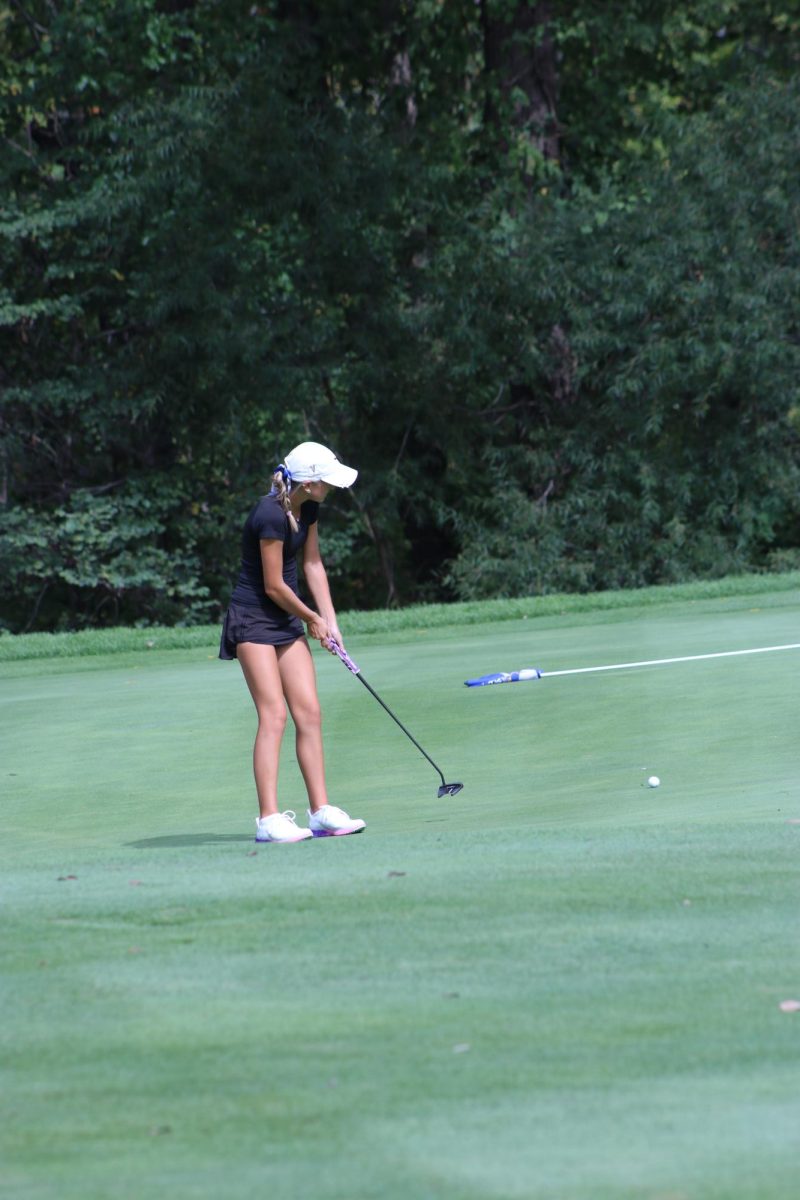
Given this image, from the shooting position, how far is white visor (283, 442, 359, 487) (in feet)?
23.6

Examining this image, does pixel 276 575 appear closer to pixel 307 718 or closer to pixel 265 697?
pixel 265 697

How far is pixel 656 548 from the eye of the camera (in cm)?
2625

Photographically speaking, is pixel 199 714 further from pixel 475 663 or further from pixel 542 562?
pixel 542 562

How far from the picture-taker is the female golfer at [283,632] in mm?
7191

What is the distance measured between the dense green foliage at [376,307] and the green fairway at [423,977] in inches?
686

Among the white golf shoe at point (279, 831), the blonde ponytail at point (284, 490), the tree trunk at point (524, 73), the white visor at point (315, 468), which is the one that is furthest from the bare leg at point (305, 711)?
the tree trunk at point (524, 73)

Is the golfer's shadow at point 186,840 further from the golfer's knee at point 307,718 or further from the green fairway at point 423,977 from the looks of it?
the golfer's knee at point 307,718

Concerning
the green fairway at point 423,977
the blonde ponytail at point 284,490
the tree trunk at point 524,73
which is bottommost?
the green fairway at point 423,977

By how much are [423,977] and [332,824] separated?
262 cm

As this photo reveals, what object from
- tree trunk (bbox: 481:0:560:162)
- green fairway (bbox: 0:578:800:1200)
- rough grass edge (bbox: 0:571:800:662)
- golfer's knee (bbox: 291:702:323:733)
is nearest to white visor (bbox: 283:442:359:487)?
golfer's knee (bbox: 291:702:323:733)

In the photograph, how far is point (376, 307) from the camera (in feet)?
87.7

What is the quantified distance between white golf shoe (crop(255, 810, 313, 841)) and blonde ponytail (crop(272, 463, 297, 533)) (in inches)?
47.4

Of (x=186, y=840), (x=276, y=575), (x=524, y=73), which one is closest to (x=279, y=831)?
(x=186, y=840)

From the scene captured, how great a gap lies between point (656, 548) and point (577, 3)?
863cm
